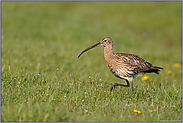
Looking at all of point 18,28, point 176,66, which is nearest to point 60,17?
point 18,28

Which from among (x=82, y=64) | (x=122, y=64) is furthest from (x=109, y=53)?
(x=82, y=64)

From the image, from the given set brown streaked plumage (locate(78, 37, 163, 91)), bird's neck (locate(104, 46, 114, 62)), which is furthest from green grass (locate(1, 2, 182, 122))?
bird's neck (locate(104, 46, 114, 62))

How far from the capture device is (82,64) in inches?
390

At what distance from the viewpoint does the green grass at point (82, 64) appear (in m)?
4.52

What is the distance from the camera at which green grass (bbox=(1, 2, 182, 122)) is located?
14.8 ft

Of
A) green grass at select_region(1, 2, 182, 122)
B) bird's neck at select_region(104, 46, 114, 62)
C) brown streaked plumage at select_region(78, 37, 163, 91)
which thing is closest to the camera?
green grass at select_region(1, 2, 182, 122)

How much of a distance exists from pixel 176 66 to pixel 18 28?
9538mm

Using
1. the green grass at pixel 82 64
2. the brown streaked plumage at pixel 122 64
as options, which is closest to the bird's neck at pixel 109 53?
the brown streaked plumage at pixel 122 64

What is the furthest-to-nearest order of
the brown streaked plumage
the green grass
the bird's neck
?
the bird's neck
the brown streaked plumage
the green grass

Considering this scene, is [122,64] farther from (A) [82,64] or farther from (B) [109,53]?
(A) [82,64]

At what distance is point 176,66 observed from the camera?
10820 mm

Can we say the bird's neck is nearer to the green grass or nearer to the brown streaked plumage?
the brown streaked plumage

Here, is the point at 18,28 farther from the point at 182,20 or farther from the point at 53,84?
the point at 182,20

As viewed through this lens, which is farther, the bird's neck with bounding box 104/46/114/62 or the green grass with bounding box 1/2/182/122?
the bird's neck with bounding box 104/46/114/62
